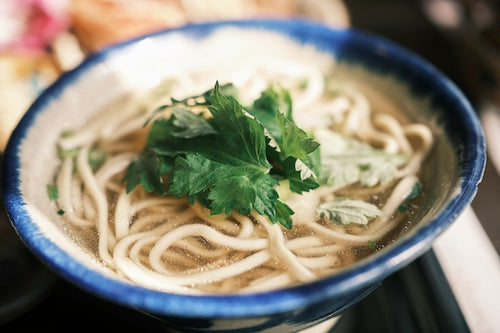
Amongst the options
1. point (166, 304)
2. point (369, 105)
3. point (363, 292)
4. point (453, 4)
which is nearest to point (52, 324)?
point (166, 304)

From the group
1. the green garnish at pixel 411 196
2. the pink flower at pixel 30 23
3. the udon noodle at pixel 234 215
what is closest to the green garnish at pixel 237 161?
the udon noodle at pixel 234 215

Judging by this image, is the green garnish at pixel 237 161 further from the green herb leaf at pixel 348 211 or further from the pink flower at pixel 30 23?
the pink flower at pixel 30 23

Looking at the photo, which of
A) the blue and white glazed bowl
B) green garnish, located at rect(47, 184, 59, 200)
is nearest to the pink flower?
the blue and white glazed bowl

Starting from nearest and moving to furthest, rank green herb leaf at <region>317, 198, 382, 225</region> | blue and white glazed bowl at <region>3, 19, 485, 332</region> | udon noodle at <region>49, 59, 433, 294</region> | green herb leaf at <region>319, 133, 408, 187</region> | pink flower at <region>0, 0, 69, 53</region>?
blue and white glazed bowl at <region>3, 19, 485, 332</region> < udon noodle at <region>49, 59, 433, 294</region> < green herb leaf at <region>317, 198, 382, 225</region> < green herb leaf at <region>319, 133, 408, 187</region> < pink flower at <region>0, 0, 69, 53</region>

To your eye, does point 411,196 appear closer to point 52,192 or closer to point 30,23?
point 52,192

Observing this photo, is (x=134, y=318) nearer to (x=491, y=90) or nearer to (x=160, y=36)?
(x=160, y=36)

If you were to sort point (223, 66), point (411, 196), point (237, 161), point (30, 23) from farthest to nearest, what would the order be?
point (30, 23) → point (223, 66) → point (411, 196) → point (237, 161)

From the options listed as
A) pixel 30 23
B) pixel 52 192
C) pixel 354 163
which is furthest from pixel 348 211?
pixel 30 23

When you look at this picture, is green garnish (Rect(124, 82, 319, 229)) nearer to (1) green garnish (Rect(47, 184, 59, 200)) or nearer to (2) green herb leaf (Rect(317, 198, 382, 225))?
(2) green herb leaf (Rect(317, 198, 382, 225))
